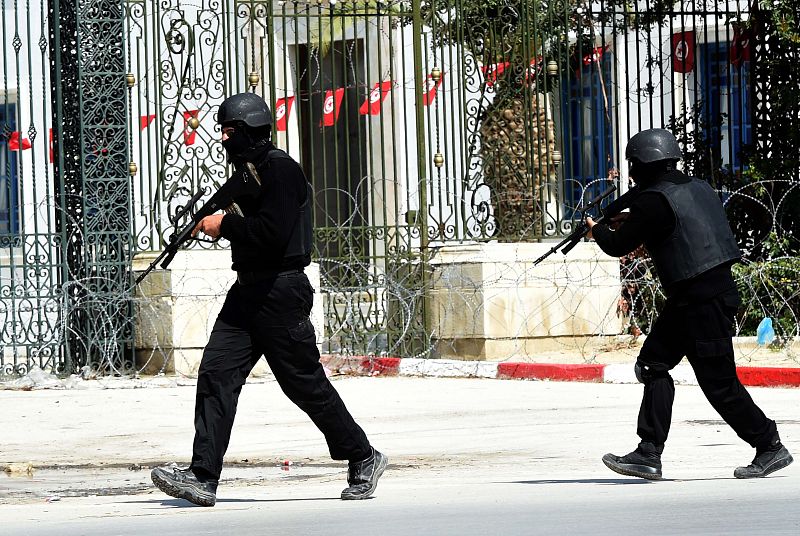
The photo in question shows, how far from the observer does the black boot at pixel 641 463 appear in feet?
24.6

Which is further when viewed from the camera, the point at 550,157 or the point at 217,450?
the point at 550,157

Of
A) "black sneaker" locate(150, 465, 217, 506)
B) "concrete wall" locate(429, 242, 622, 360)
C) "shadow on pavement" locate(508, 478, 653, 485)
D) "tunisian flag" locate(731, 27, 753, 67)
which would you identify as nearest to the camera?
"black sneaker" locate(150, 465, 217, 506)

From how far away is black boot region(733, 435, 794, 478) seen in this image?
Answer: 7.52m

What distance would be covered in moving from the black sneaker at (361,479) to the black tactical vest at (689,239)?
163 cm

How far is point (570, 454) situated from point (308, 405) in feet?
7.80

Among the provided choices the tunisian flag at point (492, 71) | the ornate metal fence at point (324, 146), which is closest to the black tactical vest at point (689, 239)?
the ornate metal fence at point (324, 146)

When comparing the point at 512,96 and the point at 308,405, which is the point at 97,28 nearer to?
the point at 512,96

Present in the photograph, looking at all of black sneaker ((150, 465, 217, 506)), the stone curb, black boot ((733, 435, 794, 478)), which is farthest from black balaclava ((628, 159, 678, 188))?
the stone curb

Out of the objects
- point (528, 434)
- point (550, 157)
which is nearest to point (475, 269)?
point (550, 157)

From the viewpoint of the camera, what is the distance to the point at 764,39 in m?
16.5

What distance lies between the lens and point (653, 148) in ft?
25.1

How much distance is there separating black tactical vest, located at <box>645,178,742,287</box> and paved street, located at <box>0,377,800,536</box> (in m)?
0.99

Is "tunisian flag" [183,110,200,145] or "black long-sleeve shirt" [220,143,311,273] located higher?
"tunisian flag" [183,110,200,145]

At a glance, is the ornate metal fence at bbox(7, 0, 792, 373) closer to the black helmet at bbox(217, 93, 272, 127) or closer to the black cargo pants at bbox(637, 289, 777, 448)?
the black helmet at bbox(217, 93, 272, 127)
